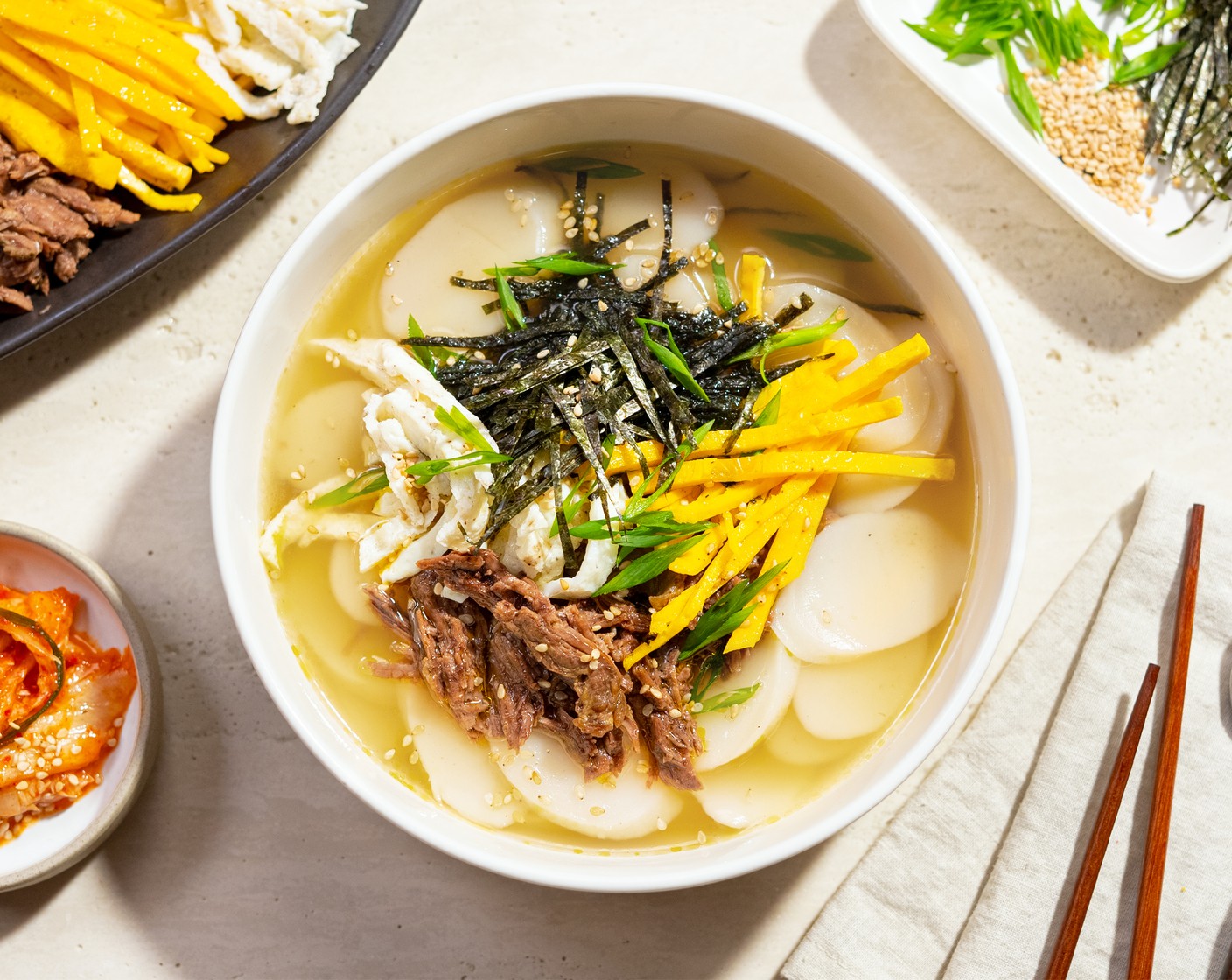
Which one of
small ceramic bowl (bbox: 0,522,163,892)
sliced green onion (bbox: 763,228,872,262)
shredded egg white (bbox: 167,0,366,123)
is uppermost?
sliced green onion (bbox: 763,228,872,262)

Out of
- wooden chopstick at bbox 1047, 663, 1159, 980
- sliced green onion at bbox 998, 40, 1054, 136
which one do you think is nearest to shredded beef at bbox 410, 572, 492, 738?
wooden chopstick at bbox 1047, 663, 1159, 980

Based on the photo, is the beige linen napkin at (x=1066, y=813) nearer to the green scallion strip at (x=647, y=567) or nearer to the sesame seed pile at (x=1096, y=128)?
the sesame seed pile at (x=1096, y=128)

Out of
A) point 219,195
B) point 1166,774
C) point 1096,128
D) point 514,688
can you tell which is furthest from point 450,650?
point 1096,128

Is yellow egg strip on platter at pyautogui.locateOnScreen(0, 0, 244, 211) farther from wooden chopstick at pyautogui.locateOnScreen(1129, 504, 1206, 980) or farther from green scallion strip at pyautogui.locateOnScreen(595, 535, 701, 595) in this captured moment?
wooden chopstick at pyautogui.locateOnScreen(1129, 504, 1206, 980)

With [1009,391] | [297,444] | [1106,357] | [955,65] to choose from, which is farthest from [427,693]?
[955,65]

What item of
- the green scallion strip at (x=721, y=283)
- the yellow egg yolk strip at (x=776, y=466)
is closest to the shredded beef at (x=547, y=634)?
the yellow egg yolk strip at (x=776, y=466)

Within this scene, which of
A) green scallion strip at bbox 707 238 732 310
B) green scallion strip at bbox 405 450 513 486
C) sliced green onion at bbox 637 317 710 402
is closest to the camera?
green scallion strip at bbox 405 450 513 486

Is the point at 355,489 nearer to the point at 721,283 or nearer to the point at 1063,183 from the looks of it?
the point at 721,283
